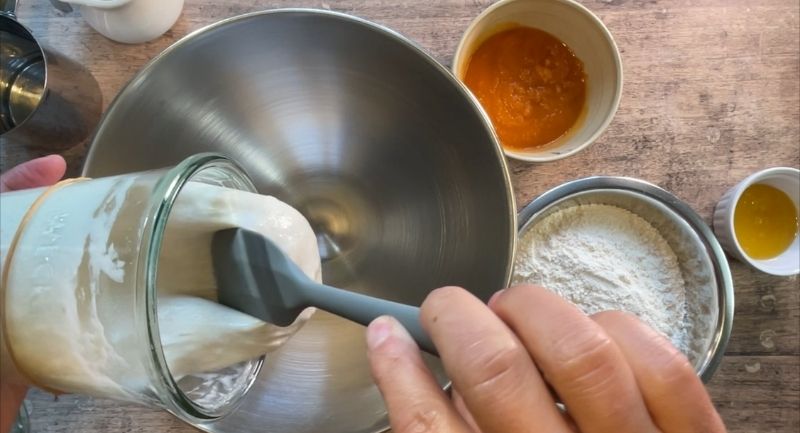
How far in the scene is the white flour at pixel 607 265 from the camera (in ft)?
2.25

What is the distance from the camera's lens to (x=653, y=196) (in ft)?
2.35

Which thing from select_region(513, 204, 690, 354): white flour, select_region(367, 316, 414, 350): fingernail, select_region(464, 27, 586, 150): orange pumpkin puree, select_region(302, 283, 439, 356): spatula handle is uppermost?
select_region(464, 27, 586, 150): orange pumpkin puree

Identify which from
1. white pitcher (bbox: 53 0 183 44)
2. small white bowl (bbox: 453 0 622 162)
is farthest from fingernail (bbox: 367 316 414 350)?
white pitcher (bbox: 53 0 183 44)

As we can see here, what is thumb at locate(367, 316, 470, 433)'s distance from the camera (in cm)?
39

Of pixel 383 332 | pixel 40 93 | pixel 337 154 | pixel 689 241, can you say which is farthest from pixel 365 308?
pixel 40 93

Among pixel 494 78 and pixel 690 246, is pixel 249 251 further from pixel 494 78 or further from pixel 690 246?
pixel 690 246

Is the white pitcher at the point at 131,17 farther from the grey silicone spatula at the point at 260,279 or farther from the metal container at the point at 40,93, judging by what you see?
the grey silicone spatula at the point at 260,279

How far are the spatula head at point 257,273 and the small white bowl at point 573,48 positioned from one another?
32cm

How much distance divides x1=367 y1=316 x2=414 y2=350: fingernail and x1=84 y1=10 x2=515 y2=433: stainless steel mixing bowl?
0.22m

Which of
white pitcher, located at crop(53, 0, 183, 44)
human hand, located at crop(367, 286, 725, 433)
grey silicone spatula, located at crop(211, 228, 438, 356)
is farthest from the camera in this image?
white pitcher, located at crop(53, 0, 183, 44)

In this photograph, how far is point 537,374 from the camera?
395 millimetres

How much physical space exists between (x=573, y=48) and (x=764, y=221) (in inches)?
13.7

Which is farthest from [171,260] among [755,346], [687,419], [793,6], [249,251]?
[793,6]

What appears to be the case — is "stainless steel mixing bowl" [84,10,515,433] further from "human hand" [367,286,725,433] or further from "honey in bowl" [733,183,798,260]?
"honey in bowl" [733,183,798,260]
